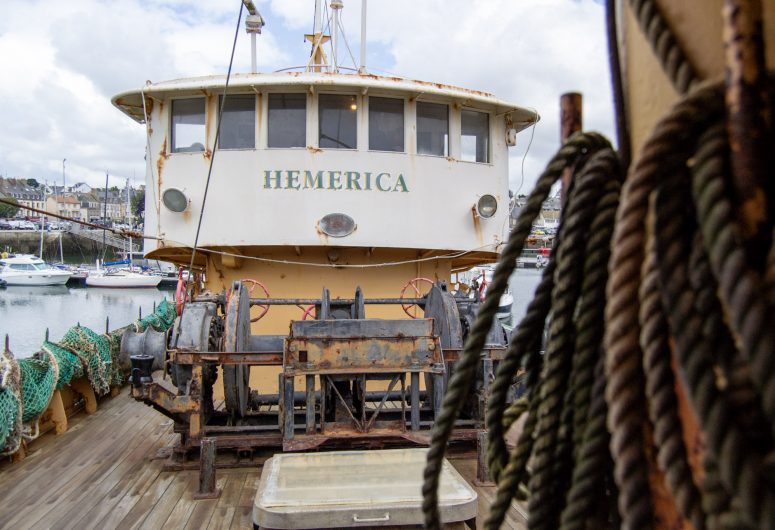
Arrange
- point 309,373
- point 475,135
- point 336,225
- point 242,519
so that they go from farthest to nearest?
point 475,135 → point 336,225 → point 309,373 → point 242,519

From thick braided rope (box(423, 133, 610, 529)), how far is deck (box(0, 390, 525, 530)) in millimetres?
3371

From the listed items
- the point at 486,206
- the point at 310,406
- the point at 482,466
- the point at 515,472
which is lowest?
the point at 482,466

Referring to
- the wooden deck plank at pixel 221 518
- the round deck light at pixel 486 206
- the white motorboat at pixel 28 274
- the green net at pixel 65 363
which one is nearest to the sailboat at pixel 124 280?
the white motorboat at pixel 28 274

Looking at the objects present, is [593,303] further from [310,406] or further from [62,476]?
[62,476]

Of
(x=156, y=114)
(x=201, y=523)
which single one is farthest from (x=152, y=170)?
(x=201, y=523)

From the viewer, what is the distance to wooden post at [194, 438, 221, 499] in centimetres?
448

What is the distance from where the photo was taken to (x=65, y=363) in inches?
257

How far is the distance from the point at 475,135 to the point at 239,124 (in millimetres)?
3276

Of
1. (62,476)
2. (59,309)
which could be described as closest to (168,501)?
(62,476)

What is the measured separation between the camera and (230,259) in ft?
24.5

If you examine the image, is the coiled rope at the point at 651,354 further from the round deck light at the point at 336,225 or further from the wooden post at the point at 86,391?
the wooden post at the point at 86,391

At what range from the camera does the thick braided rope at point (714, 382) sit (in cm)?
64

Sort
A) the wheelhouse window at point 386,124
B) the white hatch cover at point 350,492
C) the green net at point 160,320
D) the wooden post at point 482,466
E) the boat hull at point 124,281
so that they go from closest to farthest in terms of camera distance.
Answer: the white hatch cover at point 350,492, the wooden post at point 482,466, the wheelhouse window at point 386,124, the green net at point 160,320, the boat hull at point 124,281

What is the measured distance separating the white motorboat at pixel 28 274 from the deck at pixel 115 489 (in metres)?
47.2
